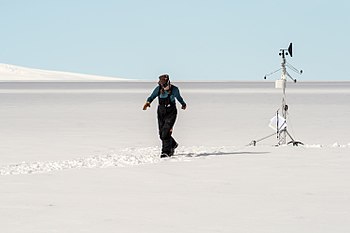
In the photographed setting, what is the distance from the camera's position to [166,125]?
11633 mm

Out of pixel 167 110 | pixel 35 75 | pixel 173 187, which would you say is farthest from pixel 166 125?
pixel 35 75

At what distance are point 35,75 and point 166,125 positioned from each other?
18139cm

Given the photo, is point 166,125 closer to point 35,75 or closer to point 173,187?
point 173,187

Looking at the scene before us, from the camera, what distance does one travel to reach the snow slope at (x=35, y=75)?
183075 millimetres

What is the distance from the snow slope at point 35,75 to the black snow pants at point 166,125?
170899 mm

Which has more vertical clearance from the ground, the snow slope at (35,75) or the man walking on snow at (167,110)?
the snow slope at (35,75)

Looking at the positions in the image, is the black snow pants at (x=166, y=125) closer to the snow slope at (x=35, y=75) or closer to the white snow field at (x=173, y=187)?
the white snow field at (x=173, y=187)

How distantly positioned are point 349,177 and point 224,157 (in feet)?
9.08

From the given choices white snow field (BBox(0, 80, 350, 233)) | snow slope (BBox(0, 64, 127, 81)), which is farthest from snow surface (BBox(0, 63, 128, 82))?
white snow field (BBox(0, 80, 350, 233))

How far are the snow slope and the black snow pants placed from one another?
561 ft

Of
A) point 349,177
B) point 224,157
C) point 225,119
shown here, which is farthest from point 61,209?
point 225,119

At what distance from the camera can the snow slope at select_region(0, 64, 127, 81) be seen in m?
183

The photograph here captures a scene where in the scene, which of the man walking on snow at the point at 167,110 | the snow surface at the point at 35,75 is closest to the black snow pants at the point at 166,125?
the man walking on snow at the point at 167,110

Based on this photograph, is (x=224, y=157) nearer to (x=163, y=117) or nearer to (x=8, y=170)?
(x=163, y=117)
